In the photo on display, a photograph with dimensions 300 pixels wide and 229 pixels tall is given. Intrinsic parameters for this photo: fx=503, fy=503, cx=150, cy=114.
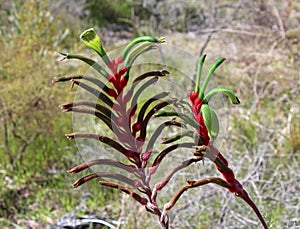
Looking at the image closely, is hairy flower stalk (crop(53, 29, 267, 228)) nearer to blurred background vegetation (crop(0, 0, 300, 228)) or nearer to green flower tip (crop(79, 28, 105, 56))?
green flower tip (crop(79, 28, 105, 56))

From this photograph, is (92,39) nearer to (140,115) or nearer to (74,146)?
(140,115)

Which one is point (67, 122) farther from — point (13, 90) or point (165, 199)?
point (165, 199)

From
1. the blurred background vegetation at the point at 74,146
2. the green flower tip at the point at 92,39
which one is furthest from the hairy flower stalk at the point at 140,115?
the blurred background vegetation at the point at 74,146

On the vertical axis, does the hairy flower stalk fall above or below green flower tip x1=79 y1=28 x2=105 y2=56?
below

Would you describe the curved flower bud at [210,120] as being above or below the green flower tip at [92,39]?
below

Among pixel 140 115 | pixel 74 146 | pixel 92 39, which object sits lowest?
pixel 74 146

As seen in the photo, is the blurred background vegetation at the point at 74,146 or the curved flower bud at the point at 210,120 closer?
the curved flower bud at the point at 210,120

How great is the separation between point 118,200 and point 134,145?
1979 mm

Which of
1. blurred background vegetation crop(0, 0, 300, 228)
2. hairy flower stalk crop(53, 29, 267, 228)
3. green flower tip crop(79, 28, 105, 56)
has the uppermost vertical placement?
green flower tip crop(79, 28, 105, 56)

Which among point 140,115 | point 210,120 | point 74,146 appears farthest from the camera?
point 74,146

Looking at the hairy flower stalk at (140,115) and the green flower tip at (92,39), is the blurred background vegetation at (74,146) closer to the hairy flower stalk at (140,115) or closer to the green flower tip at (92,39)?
the hairy flower stalk at (140,115)

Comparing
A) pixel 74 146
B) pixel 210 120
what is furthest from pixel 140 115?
pixel 74 146

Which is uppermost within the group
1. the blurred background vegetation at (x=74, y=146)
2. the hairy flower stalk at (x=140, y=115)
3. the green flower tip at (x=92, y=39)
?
the green flower tip at (x=92, y=39)

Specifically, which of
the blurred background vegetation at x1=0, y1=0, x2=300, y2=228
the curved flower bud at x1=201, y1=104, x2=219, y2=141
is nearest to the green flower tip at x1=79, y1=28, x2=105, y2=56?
the curved flower bud at x1=201, y1=104, x2=219, y2=141
